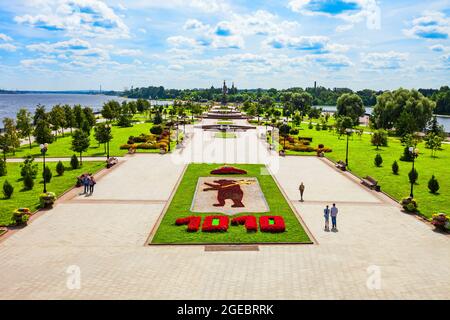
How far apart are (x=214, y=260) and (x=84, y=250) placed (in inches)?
218

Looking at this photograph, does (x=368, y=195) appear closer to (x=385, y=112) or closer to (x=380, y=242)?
(x=380, y=242)

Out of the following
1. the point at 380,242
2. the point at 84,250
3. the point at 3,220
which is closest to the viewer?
the point at 84,250

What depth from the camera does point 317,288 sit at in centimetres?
1270

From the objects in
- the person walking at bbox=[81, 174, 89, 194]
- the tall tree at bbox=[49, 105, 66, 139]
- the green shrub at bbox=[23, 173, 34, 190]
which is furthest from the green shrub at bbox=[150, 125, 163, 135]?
the person walking at bbox=[81, 174, 89, 194]

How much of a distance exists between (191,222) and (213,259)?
13.1 feet

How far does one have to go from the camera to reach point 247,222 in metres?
18.7

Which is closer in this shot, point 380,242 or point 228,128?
point 380,242

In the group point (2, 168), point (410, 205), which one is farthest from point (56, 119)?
point (410, 205)

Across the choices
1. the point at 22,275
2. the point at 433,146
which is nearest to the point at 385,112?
the point at 433,146

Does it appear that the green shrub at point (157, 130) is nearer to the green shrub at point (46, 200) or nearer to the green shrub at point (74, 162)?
the green shrub at point (74, 162)

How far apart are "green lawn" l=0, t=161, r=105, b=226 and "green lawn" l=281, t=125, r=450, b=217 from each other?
884 inches

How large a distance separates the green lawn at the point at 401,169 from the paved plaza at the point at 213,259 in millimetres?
2903

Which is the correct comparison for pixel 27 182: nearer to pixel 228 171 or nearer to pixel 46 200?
pixel 46 200

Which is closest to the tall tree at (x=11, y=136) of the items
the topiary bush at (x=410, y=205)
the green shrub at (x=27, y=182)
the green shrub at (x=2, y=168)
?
the green shrub at (x=2, y=168)
